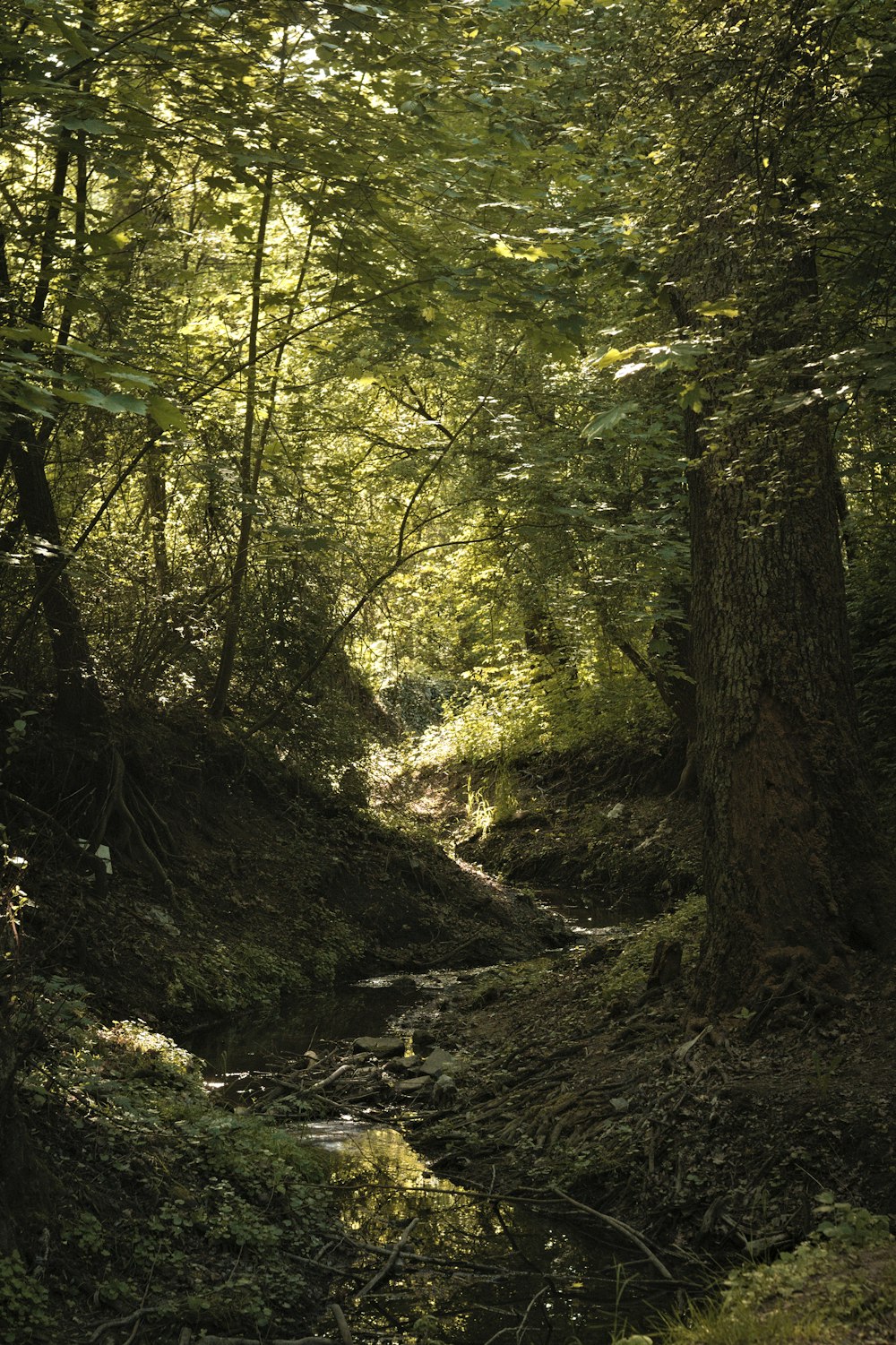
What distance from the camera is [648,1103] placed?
6.33 metres

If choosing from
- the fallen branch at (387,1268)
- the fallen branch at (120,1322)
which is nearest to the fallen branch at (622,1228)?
the fallen branch at (387,1268)

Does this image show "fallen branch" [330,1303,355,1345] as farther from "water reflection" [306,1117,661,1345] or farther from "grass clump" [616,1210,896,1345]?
"grass clump" [616,1210,896,1345]

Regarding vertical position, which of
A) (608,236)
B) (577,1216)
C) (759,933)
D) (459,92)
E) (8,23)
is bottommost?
(577,1216)

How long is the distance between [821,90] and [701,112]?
637 mm

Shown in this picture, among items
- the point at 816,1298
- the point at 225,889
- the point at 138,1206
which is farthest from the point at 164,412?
the point at 225,889

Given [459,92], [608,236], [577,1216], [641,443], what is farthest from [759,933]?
[641,443]

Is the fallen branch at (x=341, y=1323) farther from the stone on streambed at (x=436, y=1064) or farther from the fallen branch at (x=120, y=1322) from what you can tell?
the stone on streambed at (x=436, y=1064)

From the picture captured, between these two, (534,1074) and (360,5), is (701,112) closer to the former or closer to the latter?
(360,5)

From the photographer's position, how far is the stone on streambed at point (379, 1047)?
8.90m

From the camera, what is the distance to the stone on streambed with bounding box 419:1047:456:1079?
8234 millimetres

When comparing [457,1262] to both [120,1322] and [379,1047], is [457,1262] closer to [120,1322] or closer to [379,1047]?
[120,1322]

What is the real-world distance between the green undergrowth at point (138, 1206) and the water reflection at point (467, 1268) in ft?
0.96

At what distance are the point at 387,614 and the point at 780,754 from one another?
320 inches

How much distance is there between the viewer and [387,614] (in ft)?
47.0
